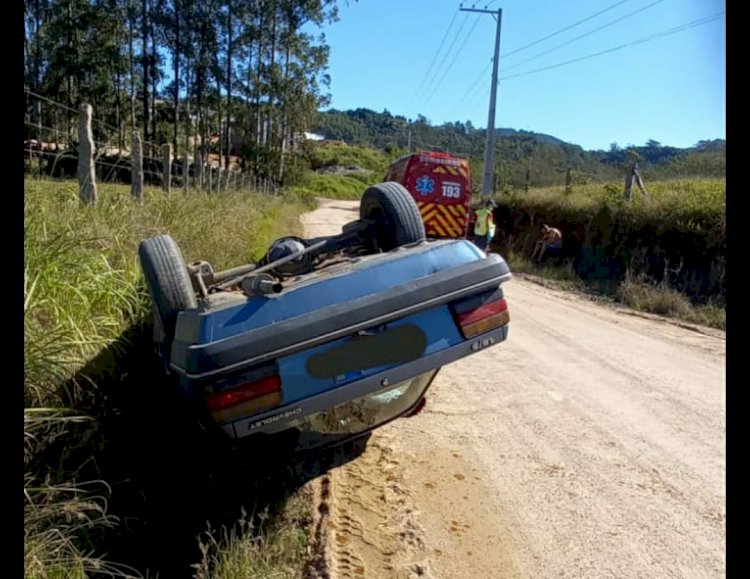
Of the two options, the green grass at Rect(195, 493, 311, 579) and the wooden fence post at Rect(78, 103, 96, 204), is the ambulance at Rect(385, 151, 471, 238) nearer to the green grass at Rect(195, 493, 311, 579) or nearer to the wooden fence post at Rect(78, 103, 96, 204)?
the wooden fence post at Rect(78, 103, 96, 204)

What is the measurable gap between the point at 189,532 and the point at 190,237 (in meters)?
4.49

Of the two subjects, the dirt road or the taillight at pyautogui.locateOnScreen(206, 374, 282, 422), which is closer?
the taillight at pyautogui.locateOnScreen(206, 374, 282, 422)

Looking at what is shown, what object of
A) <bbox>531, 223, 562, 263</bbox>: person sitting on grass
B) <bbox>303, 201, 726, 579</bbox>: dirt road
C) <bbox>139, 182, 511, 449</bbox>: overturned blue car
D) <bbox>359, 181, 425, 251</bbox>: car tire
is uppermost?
<bbox>359, 181, 425, 251</bbox>: car tire

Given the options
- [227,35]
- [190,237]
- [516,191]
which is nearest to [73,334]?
[190,237]

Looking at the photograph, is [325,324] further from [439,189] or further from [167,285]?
[439,189]

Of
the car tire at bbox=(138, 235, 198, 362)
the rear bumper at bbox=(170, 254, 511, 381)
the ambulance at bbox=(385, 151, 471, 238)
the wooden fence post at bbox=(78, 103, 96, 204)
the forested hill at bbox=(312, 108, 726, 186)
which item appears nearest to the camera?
the rear bumper at bbox=(170, 254, 511, 381)

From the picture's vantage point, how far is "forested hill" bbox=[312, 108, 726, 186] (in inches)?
766

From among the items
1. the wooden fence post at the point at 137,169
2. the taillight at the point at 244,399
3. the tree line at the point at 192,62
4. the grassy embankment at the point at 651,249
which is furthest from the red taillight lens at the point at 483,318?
the tree line at the point at 192,62

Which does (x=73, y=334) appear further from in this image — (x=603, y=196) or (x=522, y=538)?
(x=603, y=196)

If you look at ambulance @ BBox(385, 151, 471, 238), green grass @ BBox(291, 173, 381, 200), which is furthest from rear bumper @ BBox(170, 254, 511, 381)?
green grass @ BBox(291, 173, 381, 200)

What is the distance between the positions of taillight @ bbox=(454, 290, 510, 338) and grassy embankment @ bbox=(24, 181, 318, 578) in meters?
A: 1.24

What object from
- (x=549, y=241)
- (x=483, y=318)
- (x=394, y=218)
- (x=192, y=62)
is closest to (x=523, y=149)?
(x=192, y=62)

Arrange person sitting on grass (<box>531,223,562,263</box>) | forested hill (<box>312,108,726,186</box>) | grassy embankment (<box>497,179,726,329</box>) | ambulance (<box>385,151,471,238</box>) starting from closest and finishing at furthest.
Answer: grassy embankment (<box>497,179,726,329</box>)
ambulance (<box>385,151,471,238</box>)
person sitting on grass (<box>531,223,562,263</box>)
forested hill (<box>312,108,726,186</box>)

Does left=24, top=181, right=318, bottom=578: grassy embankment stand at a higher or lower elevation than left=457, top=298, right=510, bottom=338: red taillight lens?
lower
